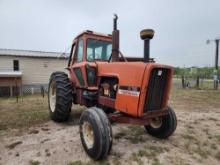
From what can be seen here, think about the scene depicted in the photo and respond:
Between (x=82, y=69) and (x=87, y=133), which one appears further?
(x=82, y=69)

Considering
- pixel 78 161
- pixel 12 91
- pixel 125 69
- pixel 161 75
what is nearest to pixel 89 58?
pixel 125 69

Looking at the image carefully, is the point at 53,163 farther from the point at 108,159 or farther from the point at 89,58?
the point at 89,58

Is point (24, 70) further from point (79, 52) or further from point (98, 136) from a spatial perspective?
A: point (98, 136)

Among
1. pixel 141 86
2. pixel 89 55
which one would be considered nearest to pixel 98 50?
pixel 89 55

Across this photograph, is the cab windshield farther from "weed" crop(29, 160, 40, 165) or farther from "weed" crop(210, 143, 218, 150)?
"weed" crop(210, 143, 218, 150)

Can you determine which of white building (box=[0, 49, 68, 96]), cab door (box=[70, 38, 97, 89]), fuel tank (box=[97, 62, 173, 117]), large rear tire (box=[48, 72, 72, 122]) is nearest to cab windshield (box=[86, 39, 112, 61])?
cab door (box=[70, 38, 97, 89])

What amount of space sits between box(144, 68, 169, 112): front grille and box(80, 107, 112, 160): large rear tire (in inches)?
29.8

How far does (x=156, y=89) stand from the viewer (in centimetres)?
320

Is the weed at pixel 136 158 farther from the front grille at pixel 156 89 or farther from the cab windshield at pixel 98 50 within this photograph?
the cab windshield at pixel 98 50

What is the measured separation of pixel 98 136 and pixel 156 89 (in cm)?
127

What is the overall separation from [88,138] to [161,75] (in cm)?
171

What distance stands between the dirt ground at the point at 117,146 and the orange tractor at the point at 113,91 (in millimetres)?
317

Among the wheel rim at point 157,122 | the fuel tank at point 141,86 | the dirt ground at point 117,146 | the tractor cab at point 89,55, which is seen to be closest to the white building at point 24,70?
the dirt ground at point 117,146

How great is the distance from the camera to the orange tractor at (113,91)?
2.94 meters
